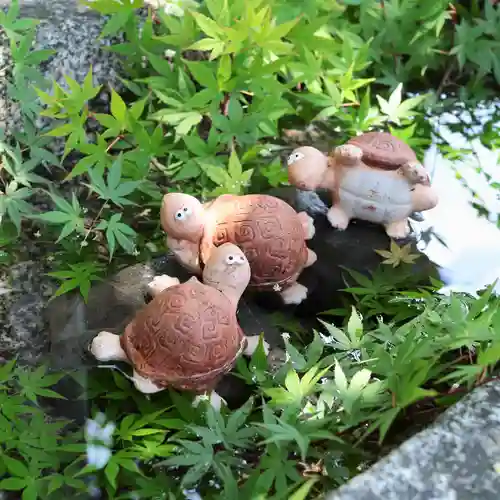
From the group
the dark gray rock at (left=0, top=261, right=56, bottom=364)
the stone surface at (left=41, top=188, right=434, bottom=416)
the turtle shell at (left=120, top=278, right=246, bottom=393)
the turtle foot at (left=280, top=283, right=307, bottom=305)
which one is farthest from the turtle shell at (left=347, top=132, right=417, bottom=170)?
the dark gray rock at (left=0, top=261, right=56, bottom=364)

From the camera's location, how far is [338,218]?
180 cm

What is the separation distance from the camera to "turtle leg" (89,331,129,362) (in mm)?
1369

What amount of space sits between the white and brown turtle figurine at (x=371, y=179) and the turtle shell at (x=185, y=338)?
56cm

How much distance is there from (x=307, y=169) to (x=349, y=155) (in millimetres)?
126

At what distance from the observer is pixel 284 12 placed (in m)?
1.82

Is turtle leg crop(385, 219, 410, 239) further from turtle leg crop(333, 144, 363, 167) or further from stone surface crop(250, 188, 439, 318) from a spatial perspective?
turtle leg crop(333, 144, 363, 167)

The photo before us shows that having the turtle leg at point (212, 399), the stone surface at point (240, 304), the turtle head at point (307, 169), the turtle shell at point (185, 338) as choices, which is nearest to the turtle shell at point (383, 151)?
the turtle head at point (307, 169)

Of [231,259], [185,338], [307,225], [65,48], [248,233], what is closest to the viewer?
[185,338]

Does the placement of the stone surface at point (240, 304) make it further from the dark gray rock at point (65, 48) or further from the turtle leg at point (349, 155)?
the dark gray rock at point (65, 48)

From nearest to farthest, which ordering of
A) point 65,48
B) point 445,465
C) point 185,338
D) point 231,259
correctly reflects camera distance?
point 445,465 < point 185,338 < point 231,259 < point 65,48

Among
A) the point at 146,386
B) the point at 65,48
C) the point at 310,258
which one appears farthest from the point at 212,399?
the point at 65,48

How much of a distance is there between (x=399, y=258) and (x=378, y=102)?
2.30 feet

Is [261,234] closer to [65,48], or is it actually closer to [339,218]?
[339,218]

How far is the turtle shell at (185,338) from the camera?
129cm
